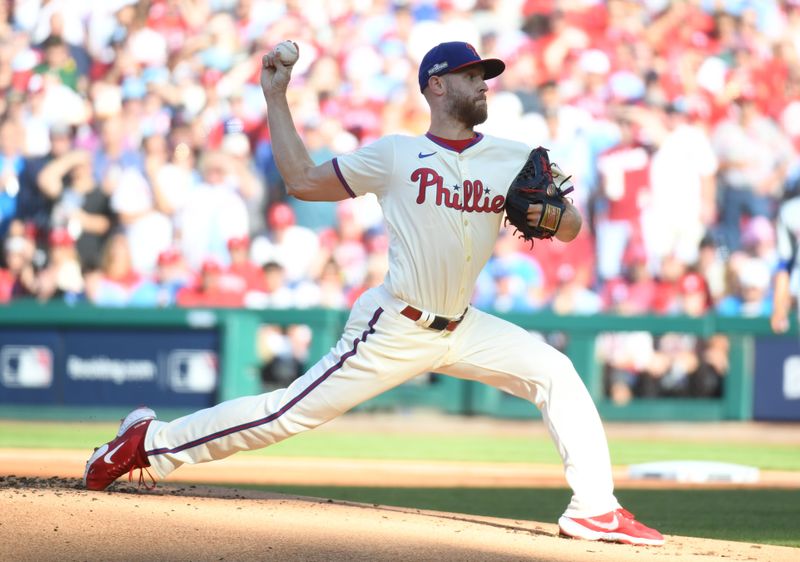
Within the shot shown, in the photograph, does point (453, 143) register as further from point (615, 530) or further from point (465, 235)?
point (615, 530)

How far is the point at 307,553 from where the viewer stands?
4152mm

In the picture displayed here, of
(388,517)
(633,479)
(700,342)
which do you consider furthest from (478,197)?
(700,342)

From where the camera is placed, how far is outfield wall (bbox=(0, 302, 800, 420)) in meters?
11.4

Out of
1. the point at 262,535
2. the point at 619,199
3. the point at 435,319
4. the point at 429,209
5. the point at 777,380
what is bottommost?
the point at 262,535

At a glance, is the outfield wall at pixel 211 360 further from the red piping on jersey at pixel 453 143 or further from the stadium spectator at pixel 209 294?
the red piping on jersey at pixel 453 143

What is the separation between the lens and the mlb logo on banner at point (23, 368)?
1147cm

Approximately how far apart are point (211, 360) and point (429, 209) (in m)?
7.13

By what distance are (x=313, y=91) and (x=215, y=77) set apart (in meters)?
→ 1.09

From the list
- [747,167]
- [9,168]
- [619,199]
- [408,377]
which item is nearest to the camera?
[408,377]

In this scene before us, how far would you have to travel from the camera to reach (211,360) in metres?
11.5

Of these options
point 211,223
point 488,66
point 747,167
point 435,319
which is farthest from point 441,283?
point 747,167

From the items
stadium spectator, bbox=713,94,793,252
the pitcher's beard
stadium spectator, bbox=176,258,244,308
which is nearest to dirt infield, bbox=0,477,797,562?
the pitcher's beard

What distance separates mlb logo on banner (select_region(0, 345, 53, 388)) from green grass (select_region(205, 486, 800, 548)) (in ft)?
16.6

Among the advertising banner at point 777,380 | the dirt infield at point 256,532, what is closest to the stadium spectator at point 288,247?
the advertising banner at point 777,380
